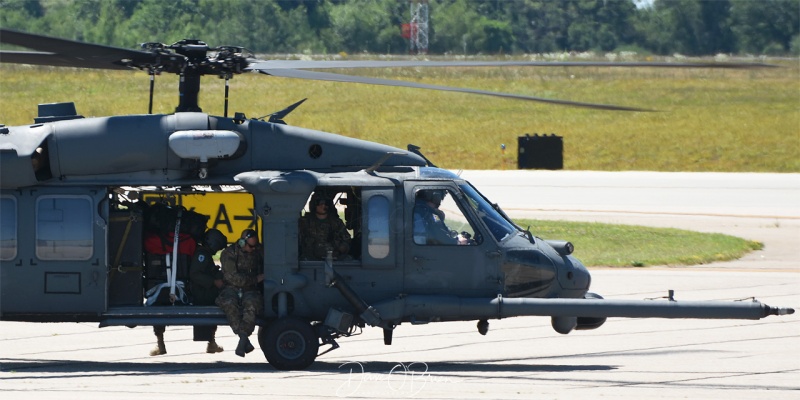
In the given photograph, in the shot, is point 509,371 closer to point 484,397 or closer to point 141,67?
point 484,397

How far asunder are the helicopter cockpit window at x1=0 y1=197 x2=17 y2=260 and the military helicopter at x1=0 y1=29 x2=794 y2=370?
0.04ft

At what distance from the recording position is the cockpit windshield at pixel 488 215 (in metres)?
11.7

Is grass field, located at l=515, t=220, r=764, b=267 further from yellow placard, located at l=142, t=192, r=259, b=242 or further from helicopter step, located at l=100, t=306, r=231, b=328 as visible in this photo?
helicopter step, located at l=100, t=306, r=231, b=328

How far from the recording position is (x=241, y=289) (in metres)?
11.4

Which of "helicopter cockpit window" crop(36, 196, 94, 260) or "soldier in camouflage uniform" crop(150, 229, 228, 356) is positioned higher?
"helicopter cockpit window" crop(36, 196, 94, 260)

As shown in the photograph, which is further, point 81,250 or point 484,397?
point 81,250

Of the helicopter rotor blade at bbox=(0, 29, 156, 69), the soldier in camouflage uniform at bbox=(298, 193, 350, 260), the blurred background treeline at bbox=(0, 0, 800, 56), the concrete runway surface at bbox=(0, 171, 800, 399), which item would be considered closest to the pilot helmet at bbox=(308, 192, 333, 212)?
the soldier in camouflage uniform at bbox=(298, 193, 350, 260)

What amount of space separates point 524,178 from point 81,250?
69.8 ft

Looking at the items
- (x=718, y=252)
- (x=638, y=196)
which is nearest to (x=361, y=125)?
(x=638, y=196)

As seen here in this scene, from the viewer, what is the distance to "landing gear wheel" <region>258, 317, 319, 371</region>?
11.2 m

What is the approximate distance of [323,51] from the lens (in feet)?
222

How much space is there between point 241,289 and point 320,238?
945 mm

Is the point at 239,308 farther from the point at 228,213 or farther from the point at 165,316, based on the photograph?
the point at 228,213

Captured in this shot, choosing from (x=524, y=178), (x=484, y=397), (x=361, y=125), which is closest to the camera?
(x=484, y=397)
